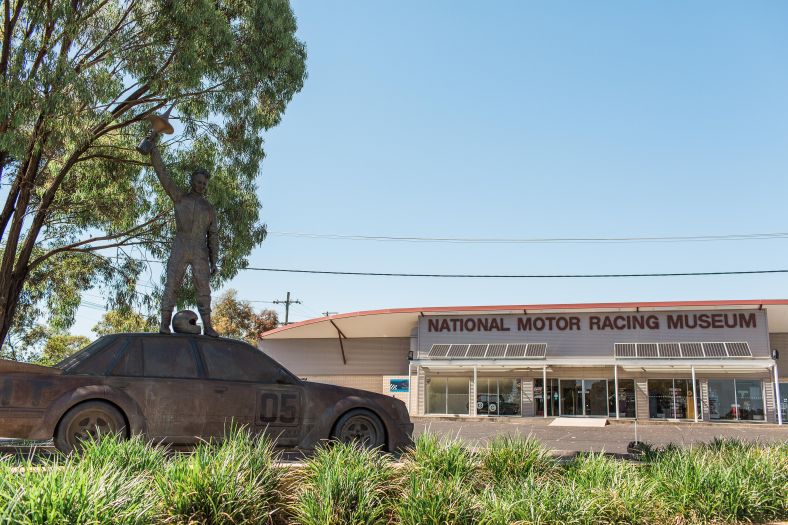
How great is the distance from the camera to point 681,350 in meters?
34.2

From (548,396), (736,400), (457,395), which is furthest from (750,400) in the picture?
(457,395)

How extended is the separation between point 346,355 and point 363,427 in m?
34.9

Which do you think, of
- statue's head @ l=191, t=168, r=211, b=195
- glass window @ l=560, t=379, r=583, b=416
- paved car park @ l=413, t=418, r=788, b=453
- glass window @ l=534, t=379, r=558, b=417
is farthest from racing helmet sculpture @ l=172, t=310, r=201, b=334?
glass window @ l=560, t=379, r=583, b=416

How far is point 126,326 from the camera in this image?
20.5 m

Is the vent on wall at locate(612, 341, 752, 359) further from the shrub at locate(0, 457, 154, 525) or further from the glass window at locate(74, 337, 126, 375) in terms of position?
the shrub at locate(0, 457, 154, 525)

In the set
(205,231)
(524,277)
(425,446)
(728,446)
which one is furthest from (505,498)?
(524,277)

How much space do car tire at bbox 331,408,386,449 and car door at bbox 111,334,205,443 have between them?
5.86ft

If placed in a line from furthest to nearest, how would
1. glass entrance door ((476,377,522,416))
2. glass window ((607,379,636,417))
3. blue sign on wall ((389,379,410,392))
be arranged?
blue sign on wall ((389,379,410,392)) → glass entrance door ((476,377,522,416)) → glass window ((607,379,636,417))

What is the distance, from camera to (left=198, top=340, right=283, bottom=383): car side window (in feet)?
27.6

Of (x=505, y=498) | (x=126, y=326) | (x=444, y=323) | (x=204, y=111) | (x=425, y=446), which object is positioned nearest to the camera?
(x=505, y=498)

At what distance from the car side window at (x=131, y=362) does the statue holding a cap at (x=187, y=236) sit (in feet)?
4.76

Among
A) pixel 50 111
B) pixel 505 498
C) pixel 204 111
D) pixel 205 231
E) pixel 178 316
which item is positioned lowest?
A: pixel 505 498

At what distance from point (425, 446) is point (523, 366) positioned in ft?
99.3

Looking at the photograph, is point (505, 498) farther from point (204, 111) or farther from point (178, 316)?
point (204, 111)
